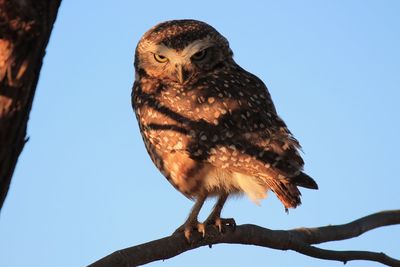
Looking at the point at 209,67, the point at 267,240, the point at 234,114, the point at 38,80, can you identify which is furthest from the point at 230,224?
A: the point at 38,80

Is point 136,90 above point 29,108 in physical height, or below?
above

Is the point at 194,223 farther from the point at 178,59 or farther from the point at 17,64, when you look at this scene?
the point at 17,64

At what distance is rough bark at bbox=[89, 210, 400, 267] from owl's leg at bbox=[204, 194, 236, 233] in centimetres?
6

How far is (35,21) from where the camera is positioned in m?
2.25

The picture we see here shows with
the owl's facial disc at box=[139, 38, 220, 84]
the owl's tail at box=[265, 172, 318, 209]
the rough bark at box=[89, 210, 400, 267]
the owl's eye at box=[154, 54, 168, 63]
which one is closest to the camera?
the rough bark at box=[89, 210, 400, 267]

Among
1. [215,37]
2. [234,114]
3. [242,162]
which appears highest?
[215,37]

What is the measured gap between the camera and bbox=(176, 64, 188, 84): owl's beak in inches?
215

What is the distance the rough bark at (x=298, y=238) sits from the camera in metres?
4.32

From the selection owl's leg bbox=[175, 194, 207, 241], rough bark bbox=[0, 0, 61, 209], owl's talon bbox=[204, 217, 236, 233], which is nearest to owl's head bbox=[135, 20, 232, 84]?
owl's leg bbox=[175, 194, 207, 241]

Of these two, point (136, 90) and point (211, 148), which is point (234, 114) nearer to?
point (211, 148)

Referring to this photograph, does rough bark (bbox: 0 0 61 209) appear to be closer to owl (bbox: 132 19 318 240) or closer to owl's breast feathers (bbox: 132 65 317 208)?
owl (bbox: 132 19 318 240)

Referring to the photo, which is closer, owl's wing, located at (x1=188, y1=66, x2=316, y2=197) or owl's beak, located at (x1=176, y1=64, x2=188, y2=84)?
owl's wing, located at (x1=188, y1=66, x2=316, y2=197)

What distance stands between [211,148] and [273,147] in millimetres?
430

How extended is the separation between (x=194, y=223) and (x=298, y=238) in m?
0.74
